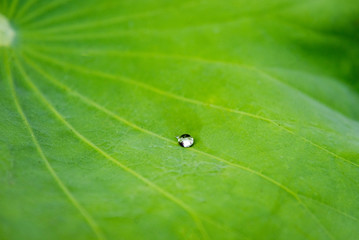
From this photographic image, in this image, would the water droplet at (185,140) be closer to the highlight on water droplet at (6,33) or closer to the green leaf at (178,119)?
the green leaf at (178,119)

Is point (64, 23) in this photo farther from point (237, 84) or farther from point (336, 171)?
point (336, 171)

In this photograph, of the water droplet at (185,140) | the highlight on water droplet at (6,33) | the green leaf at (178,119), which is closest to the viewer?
the green leaf at (178,119)

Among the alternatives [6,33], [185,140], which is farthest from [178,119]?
[6,33]

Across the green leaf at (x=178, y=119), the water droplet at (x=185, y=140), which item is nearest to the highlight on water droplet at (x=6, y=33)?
the green leaf at (x=178, y=119)

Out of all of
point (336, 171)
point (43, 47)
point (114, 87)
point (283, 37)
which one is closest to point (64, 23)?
point (43, 47)

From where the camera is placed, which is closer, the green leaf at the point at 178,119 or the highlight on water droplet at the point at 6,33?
the green leaf at the point at 178,119

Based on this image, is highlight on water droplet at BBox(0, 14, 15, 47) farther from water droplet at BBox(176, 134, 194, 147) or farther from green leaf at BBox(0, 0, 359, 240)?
water droplet at BBox(176, 134, 194, 147)

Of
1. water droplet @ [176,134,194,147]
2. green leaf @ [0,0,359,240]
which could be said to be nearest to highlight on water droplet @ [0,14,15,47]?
green leaf @ [0,0,359,240]

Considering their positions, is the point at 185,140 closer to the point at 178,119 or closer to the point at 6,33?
the point at 178,119
